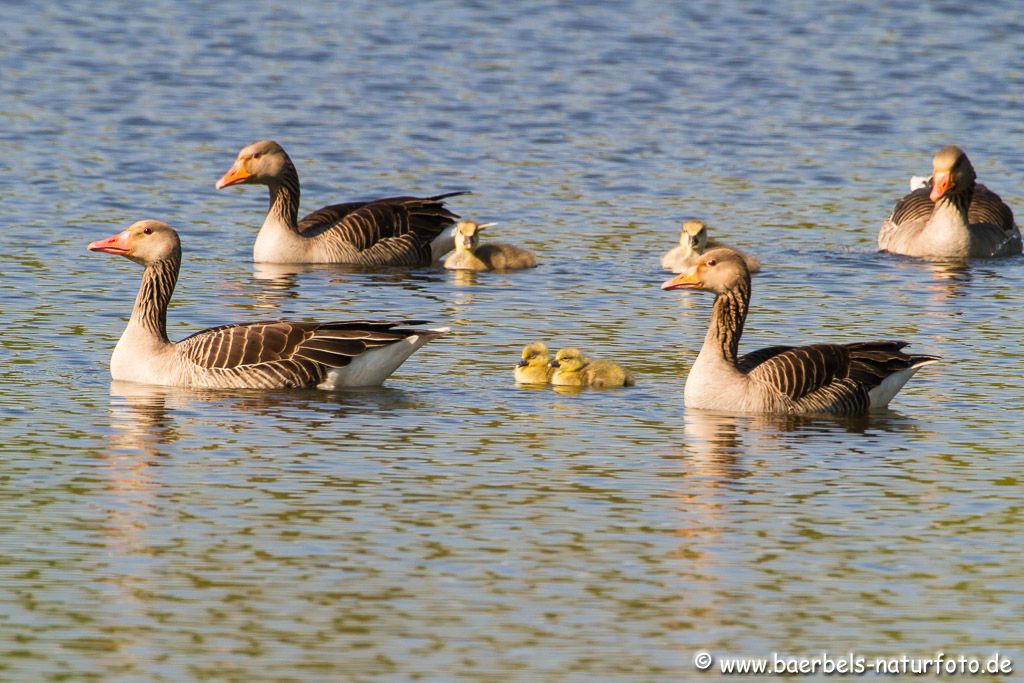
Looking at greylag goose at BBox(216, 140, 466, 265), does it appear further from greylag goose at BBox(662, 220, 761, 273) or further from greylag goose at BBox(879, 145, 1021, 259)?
greylag goose at BBox(879, 145, 1021, 259)

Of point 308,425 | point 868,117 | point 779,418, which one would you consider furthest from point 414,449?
point 868,117

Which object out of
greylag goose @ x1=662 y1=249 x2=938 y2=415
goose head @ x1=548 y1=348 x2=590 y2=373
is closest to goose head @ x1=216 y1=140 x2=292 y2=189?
goose head @ x1=548 y1=348 x2=590 y2=373

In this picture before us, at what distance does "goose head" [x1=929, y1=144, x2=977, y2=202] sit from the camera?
925 inches

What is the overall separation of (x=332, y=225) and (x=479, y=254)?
1.93 m

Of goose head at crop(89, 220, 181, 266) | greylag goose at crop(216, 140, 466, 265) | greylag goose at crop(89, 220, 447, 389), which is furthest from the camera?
greylag goose at crop(216, 140, 466, 265)

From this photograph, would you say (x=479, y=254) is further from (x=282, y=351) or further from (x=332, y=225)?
(x=282, y=351)

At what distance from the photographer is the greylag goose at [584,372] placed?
16.1m

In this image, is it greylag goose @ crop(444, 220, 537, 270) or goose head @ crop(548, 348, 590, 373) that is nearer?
goose head @ crop(548, 348, 590, 373)

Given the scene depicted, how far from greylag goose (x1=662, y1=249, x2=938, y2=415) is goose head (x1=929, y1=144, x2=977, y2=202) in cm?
818

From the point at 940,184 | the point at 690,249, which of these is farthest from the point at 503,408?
the point at 940,184

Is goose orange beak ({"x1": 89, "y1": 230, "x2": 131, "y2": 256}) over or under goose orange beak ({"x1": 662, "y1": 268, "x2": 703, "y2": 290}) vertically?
over

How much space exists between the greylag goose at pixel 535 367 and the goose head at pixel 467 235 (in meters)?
6.09

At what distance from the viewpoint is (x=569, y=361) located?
53.2ft

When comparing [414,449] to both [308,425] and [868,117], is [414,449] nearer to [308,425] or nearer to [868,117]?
[308,425]
